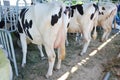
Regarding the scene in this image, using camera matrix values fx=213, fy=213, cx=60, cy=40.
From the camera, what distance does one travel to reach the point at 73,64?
15.2 feet

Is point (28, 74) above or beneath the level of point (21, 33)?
beneath

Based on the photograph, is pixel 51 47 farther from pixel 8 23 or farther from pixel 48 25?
pixel 8 23

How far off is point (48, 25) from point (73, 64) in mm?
1313

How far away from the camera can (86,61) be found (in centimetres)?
484

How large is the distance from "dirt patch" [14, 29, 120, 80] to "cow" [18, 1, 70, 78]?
0.32m

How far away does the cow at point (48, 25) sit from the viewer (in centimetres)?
370

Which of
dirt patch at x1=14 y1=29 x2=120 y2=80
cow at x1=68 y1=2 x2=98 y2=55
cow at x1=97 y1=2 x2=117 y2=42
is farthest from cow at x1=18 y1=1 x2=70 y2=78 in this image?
cow at x1=97 y1=2 x2=117 y2=42

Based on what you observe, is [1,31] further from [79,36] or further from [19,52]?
[79,36]

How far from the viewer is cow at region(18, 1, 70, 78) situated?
12.1 feet

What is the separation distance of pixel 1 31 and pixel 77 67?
1.71 meters

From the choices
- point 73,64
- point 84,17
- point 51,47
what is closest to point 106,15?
point 84,17

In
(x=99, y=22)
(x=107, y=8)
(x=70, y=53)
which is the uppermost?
(x=107, y=8)

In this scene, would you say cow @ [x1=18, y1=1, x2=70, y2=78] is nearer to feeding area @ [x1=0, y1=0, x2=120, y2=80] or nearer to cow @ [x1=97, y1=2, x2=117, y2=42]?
feeding area @ [x1=0, y1=0, x2=120, y2=80]

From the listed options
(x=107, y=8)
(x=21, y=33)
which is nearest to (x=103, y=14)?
(x=107, y=8)
